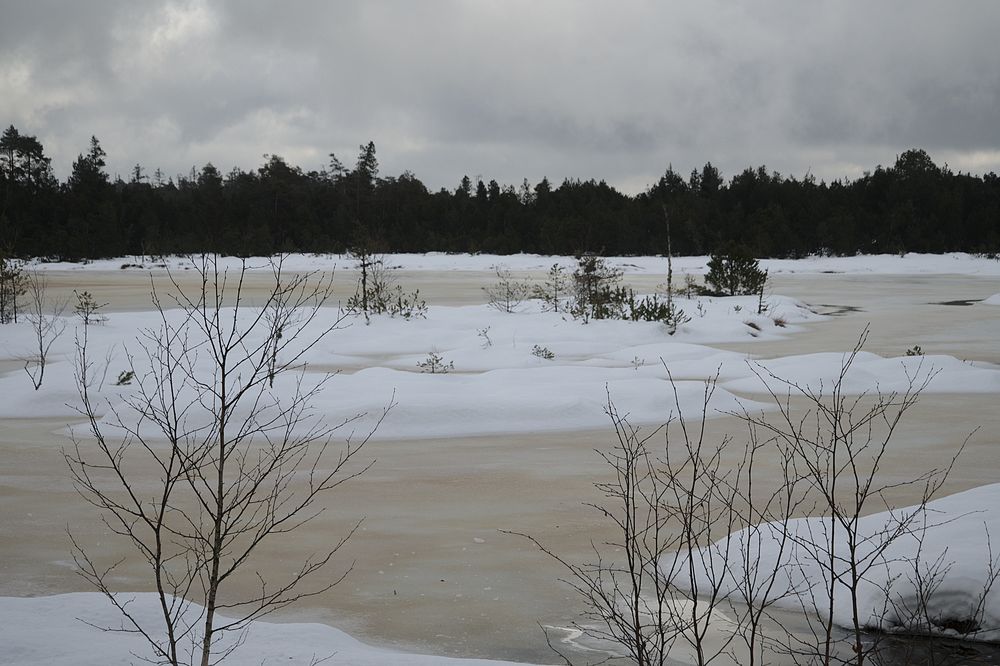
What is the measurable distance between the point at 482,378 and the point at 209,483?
4.95 m

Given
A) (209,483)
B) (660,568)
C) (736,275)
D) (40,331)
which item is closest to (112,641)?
(660,568)

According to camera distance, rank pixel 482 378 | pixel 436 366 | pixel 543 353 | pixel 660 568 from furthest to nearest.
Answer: pixel 543 353 < pixel 436 366 < pixel 482 378 < pixel 660 568

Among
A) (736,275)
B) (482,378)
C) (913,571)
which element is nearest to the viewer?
(913,571)

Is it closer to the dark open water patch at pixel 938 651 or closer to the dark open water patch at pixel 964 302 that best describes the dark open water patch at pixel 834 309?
the dark open water patch at pixel 964 302

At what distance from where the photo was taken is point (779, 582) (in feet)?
16.9

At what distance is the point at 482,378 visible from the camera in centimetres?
1198

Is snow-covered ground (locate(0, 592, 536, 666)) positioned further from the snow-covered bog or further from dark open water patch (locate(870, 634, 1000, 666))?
dark open water patch (locate(870, 634, 1000, 666))

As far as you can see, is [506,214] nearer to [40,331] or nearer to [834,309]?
[834,309]

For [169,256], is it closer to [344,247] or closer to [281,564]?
[344,247]

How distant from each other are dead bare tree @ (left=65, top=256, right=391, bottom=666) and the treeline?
141 ft

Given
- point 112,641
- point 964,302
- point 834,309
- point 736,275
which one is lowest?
point 112,641

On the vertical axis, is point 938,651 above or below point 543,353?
below

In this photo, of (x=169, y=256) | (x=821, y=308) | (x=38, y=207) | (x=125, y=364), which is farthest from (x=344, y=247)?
(x=125, y=364)

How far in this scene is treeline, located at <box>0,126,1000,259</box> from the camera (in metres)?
57.5
